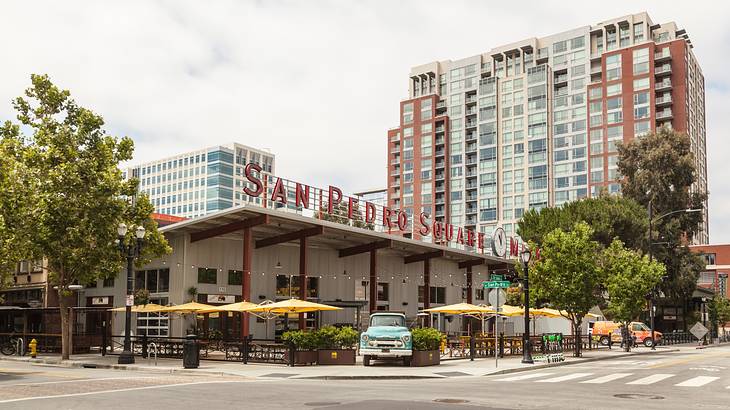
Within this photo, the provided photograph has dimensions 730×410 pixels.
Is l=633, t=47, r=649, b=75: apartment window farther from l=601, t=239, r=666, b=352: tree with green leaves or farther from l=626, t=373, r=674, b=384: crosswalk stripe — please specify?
l=626, t=373, r=674, b=384: crosswalk stripe

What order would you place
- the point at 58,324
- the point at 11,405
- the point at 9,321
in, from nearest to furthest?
the point at 11,405 < the point at 58,324 < the point at 9,321

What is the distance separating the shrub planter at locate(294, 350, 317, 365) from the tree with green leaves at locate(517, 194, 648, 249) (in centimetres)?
3395

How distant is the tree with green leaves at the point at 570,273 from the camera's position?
38.7m

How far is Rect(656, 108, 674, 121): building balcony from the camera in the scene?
377ft

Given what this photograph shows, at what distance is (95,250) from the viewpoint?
3198 centimetres

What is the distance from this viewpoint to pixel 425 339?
95.5 feet

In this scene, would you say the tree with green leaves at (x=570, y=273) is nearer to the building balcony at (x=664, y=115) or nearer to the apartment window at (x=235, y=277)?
the apartment window at (x=235, y=277)

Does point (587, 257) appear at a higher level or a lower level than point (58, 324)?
higher

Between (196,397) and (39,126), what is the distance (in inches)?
841

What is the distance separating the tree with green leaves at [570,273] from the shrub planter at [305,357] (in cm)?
1624

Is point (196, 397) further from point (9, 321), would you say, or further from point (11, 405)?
point (9, 321)

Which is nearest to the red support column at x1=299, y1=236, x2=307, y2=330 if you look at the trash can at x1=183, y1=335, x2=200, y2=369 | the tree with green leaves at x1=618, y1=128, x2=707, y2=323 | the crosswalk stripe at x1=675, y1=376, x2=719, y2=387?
the trash can at x1=183, y1=335, x2=200, y2=369

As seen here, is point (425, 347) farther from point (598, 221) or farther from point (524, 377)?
point (598, 221)

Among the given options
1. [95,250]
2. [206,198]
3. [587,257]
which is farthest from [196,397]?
[206,198]
